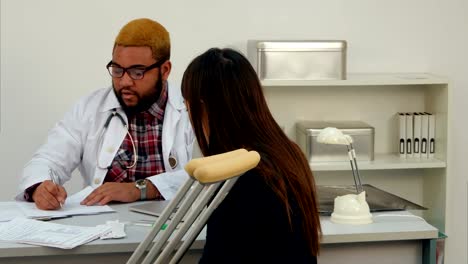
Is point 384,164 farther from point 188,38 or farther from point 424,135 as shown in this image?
point 188,38

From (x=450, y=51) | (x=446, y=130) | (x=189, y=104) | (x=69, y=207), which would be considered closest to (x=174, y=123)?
(x=69, y=207)

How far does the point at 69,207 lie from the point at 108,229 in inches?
15.3

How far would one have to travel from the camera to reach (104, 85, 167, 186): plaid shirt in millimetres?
3025

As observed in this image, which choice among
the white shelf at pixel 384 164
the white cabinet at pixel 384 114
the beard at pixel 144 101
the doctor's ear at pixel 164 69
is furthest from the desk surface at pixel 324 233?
the white cabinet at pixel 384 114

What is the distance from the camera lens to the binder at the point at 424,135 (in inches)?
162

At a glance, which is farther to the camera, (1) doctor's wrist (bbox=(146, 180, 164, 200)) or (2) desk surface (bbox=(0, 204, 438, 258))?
(1) doctor's wrist (bbox=(146, 180, 164, 200))

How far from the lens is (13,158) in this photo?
4.10m

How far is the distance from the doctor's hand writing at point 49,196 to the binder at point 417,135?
215cm

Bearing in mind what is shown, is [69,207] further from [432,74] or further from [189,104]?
[432,74]

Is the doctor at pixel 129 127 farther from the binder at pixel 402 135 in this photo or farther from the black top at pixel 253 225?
the binder at pixel 402 135

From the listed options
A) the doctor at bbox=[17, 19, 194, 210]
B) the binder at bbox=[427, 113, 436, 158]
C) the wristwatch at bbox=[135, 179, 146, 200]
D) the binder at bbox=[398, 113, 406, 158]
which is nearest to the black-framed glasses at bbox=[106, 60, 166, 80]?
the doctor at bbox=[17, 19, 194, 210]

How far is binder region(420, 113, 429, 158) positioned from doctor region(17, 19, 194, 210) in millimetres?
1536

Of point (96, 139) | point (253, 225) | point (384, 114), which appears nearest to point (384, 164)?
point (384, 114)

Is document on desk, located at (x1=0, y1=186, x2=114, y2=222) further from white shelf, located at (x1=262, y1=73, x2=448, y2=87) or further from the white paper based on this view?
white shelf, located at (x1=262, y1=73, x2=448, y2=87)
